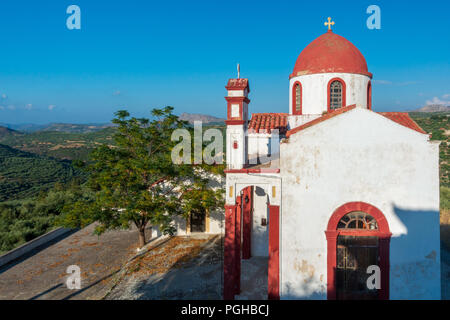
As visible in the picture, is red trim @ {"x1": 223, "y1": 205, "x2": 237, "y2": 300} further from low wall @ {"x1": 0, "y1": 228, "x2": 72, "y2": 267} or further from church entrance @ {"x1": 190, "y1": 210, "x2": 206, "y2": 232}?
low wall @ {"x1": 0, "y1": 228, "x2": 72, "y2": 267}

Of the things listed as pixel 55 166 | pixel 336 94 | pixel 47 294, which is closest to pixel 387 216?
pixel 336 94

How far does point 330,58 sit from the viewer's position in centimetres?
1346

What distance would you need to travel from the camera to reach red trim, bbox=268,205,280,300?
8594mm

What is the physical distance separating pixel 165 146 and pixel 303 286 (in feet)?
30.4

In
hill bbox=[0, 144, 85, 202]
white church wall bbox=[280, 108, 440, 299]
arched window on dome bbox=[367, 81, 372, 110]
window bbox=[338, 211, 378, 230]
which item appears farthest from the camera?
hill bbox=[0, 144, 85, 202]

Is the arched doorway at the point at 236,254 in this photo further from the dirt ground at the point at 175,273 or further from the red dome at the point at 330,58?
the red dome at the point at 330,58

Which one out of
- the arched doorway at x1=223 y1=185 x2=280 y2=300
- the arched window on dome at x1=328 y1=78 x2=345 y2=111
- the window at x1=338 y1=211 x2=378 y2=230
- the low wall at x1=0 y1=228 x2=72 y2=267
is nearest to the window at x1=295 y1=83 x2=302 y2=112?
the arched window on dome at x1=328 y1=78 x2=345 y2=111

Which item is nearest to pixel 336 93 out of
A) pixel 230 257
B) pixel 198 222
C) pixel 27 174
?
pixel 230 257

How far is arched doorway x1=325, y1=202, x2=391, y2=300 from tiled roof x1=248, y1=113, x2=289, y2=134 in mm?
5187

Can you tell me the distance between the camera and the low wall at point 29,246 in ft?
46.8

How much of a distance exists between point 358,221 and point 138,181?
8.93m

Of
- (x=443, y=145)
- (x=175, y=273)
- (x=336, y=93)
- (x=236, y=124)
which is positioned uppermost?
(x=336, y=93)

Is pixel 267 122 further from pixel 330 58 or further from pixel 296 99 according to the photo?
pixel 330 58

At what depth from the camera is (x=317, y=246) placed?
8.58 metres
